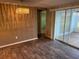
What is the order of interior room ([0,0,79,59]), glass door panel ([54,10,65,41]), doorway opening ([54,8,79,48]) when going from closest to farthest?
interior room ([0,0,79,59]), doorway opening ([54,8,79,48]), glass door panel ([54,10,65,41])

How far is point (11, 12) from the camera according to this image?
4.25m

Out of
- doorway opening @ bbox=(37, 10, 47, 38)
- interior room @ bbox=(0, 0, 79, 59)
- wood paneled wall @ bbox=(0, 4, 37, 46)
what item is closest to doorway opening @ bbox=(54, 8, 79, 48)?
interior room @ bbox=(0, 0, 79, 59)

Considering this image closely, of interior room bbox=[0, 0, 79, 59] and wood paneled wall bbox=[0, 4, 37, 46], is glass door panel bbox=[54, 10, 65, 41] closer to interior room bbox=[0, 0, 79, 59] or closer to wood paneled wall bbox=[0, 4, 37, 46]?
interior room bbox=[0, 0, 79, 59]

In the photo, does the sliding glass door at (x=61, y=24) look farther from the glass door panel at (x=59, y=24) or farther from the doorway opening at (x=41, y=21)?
the doorway opening at (x=41, y=21)

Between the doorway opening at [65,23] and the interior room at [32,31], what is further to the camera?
the doorway opening at [65,23]

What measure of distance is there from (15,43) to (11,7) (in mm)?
2131

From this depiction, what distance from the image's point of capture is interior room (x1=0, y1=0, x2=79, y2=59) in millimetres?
3430

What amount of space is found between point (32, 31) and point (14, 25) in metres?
1.38

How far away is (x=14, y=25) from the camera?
14.7ft

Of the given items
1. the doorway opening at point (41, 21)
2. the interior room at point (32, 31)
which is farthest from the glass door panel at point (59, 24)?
the doorway opening at point (41, 21)

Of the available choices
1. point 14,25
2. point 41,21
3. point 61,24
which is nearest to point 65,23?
point 61,24

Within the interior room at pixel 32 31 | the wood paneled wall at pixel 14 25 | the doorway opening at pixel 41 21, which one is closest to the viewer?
the interior room at pixel 32 31

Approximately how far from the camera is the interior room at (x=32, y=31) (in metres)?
3.43

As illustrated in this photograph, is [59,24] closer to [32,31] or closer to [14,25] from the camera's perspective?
[32,31]
